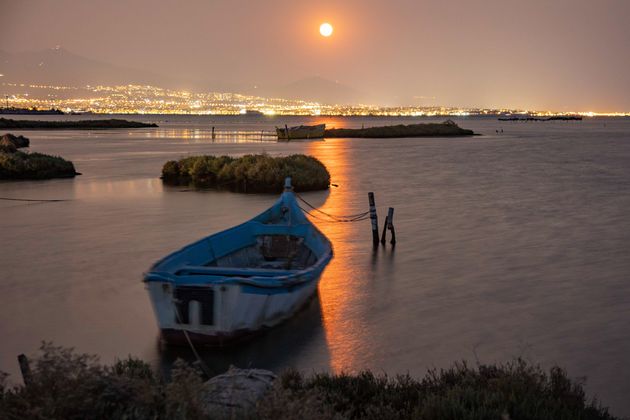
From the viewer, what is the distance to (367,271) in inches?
575

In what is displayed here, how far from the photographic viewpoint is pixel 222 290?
8.84 m

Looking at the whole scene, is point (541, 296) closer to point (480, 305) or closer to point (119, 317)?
point (480, 305)

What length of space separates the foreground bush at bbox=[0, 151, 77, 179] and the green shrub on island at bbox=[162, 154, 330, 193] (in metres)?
5.87

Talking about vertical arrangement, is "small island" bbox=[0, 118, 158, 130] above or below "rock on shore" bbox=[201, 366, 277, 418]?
above

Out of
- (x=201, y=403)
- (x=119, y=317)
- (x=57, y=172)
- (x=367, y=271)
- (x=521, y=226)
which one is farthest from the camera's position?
(x=57, y=172)

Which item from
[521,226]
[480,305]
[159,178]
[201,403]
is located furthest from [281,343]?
[159,178]

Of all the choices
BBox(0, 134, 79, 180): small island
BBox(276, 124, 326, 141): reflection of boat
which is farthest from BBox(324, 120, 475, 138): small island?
BBox(0, 134, 79, 180): small island

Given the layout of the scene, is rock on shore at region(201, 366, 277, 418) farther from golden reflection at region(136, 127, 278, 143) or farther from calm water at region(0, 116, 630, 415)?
golden reflection at region(136, 127, 278, 143)

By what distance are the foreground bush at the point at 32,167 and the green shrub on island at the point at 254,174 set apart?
5.87 metres

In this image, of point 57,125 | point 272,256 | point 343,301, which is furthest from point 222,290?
point 57,125

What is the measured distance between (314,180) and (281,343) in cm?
2152

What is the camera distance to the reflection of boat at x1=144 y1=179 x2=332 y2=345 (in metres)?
8.94

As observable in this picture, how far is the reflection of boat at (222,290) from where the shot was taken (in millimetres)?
8938

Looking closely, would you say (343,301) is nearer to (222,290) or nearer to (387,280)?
(387,280)
